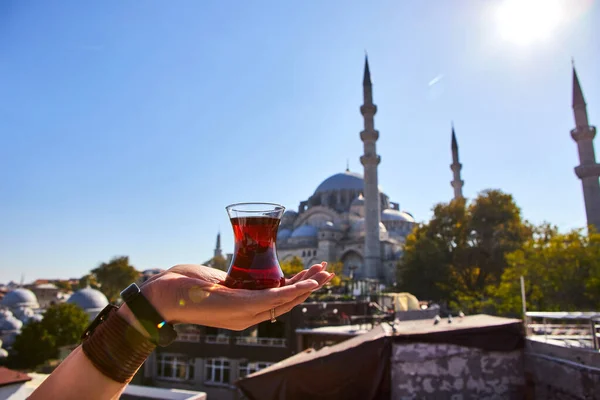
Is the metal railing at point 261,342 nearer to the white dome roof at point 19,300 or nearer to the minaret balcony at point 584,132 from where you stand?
the minaret balcony at point 584,132

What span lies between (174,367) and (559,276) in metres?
14.3

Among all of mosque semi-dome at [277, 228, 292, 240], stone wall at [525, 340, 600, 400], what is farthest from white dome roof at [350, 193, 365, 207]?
stone wall at [525, 340, 600, 400]

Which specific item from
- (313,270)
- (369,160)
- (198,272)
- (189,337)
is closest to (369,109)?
(369,160)

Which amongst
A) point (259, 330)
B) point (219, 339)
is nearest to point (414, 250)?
point (259, 330)

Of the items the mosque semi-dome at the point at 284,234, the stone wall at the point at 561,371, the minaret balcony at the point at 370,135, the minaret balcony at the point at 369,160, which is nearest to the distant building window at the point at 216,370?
the stone wall at the point at 561,371

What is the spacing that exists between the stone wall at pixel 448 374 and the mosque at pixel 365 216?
14.1 meters

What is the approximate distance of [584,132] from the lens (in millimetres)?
24594

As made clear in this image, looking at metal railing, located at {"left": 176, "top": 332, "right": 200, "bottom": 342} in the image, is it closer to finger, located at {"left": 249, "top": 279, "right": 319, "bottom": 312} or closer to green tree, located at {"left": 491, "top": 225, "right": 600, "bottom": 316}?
green tree, located at {"left": 491, "top": 225, "right": 600, "bottom": 316}

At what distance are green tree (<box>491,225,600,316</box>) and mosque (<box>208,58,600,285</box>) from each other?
19.5ft

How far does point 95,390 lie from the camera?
3.60ft

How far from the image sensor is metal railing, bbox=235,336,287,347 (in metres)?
14.4

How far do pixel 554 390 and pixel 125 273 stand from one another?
35.4m

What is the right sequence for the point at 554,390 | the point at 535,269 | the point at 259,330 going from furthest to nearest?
the point at 259,330 → the point at 535,269 → the point at 554,390

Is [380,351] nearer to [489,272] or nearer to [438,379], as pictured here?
[438,379]
